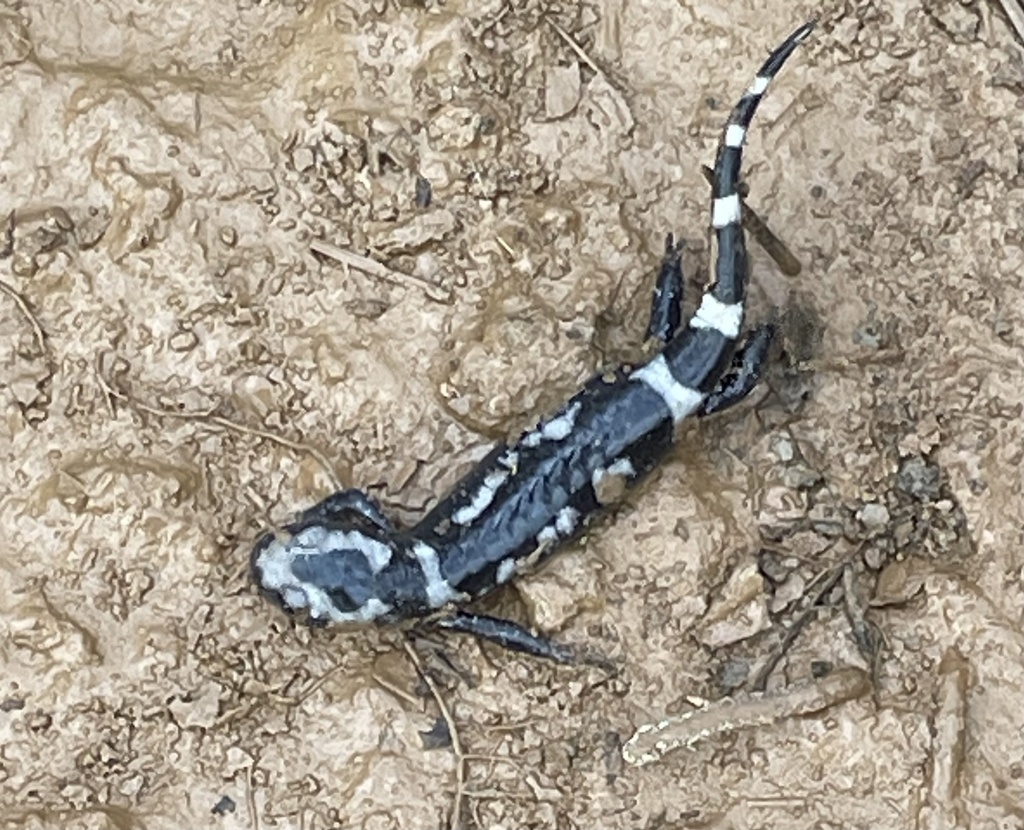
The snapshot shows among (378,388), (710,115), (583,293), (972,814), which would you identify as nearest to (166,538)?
(378,388)

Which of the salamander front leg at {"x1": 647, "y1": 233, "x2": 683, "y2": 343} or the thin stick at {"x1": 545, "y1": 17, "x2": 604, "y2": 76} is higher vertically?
the thin stick at {"x1": 545, "y1": 17, "x2": 604, "y2": 76}

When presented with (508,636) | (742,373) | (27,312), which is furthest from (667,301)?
(27,312)

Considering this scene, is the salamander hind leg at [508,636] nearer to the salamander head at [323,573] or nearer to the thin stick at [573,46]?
the salamander head at [323,573]

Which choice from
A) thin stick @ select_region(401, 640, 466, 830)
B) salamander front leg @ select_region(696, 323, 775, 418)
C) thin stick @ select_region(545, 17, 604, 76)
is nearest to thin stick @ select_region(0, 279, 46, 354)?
thin stick @ select_region(401, 640, 466, 830)

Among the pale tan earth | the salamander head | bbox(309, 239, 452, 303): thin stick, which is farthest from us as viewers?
bbox(309, 239, 452, 303): thin stick

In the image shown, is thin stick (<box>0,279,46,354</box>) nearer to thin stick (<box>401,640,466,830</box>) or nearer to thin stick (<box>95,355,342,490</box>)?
thin stick (<box>95,355,342,490</box>)

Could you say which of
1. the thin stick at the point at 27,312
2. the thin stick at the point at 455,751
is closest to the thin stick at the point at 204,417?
the thin stick at the point at 27,312

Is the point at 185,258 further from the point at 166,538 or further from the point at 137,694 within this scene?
the point at 137,694
